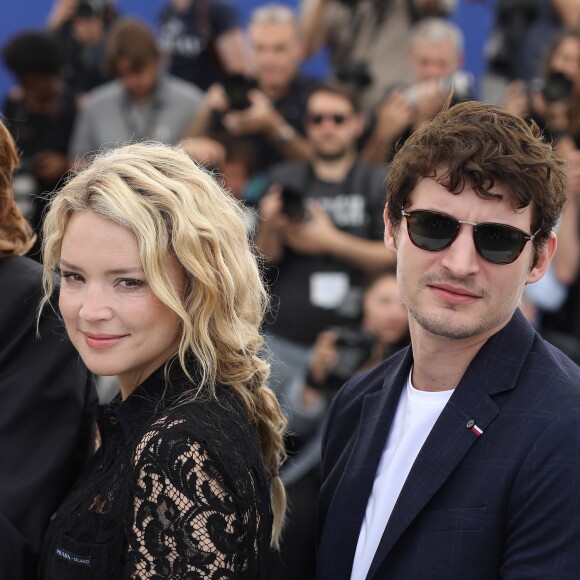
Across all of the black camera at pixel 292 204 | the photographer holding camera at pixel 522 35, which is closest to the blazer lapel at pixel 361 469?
the black camera at pixel 292 204

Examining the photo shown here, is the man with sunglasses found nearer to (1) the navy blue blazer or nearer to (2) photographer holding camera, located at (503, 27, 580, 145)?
(1) the navy blue blazer

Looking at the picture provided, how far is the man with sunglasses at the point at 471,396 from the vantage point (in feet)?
6.82

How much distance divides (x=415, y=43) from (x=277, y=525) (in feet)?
13.6

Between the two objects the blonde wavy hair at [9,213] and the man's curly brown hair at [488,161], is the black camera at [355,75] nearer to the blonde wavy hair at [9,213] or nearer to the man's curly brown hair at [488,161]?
the blonde wavy hair at [9,213]

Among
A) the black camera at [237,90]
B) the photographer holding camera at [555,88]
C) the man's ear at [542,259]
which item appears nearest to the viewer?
A: the man's ear at [542,259]

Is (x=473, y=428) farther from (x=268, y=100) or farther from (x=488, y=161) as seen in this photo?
(x=268, y=100)

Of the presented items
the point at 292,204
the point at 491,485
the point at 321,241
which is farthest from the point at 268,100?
the point at 491,485

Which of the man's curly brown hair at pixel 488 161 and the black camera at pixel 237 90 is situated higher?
the man's curly brown hair at pixel 488 161

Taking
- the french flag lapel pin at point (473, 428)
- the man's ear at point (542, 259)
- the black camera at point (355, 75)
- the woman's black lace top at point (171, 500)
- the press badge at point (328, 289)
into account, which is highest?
the man's ear at point (542, 259)

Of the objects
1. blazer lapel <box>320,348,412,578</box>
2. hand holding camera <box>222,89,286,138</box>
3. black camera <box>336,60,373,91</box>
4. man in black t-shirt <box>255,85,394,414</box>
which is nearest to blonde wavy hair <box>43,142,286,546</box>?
blazer lapel <box>320,348,412,578</box>

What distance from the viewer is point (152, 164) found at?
2365 millimetres

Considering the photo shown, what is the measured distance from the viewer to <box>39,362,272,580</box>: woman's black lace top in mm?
2023

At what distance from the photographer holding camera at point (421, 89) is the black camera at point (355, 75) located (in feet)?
0.68

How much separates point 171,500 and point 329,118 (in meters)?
3.96
